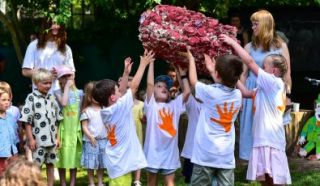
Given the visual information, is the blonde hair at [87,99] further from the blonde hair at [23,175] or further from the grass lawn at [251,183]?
the blonde hair at [23,175]

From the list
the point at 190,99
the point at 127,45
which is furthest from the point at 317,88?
the point at 190,99

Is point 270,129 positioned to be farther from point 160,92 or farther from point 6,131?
point 6,131

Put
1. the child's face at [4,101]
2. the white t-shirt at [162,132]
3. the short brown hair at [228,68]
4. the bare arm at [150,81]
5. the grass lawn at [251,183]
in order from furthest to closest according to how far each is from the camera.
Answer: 1. the grass lawn at [251,183]
2. the child's face at [4,101]
3. the white t-shirt at [162,132]
4. the bare arm at [150,81]
5. the short brown hair at [228,68]

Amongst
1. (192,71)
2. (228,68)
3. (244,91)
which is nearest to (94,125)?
(244,91)

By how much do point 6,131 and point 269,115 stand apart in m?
2.65

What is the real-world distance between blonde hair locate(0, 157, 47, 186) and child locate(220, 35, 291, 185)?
115 inches

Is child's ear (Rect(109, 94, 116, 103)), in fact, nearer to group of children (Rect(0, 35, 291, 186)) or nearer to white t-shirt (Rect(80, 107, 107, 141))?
group of children (Rect(0, 35, 291, 186))

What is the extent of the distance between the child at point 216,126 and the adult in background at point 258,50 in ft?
2.43

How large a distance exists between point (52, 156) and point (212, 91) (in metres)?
2.38

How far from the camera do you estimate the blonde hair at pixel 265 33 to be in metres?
6.61

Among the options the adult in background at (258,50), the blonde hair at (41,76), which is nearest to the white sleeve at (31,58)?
the blonde hair at (41,76)

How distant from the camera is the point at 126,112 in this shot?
6445mm

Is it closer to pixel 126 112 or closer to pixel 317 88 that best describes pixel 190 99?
pixel 126 112

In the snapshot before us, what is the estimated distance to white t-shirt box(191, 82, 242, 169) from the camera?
5.98 meters
